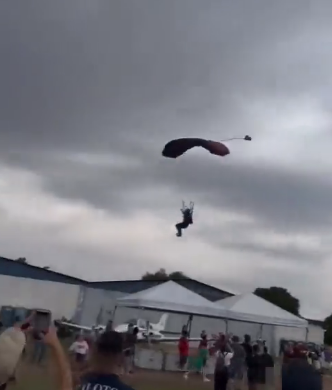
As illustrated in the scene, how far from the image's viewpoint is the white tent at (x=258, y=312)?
26622mm

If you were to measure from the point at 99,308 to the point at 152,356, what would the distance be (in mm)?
16442

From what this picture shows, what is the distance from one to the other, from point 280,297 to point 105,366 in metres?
80.4

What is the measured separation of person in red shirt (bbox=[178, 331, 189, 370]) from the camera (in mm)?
25281

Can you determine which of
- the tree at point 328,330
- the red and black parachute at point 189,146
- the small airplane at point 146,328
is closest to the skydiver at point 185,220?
the red and black parachute at point 189,146

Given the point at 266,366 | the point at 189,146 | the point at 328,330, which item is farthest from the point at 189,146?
the point at 328,330

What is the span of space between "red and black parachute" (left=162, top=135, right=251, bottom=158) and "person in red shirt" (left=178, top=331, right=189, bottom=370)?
33.2 ft

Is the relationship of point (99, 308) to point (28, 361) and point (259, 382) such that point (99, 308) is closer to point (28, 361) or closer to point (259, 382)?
point (28, 361)

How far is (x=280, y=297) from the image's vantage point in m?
82.8

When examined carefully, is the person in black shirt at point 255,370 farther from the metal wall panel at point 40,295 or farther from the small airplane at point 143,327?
the metal wall panel at point 40,295

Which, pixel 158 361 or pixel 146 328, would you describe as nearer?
pixel 158 361

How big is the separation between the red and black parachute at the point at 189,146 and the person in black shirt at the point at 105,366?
41.6ft

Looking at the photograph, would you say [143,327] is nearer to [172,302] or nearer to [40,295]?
[40,295]

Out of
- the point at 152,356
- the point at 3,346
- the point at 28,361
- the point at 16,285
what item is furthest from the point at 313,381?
the point at 16,285

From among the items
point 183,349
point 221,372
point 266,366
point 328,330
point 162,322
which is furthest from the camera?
point 328,330
